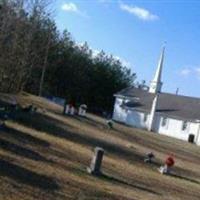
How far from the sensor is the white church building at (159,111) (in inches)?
2443

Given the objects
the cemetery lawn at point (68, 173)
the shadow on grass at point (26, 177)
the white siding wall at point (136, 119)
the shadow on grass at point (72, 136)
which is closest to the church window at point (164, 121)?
the white siding wall at point (136, 119)

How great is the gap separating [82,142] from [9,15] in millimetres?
16394

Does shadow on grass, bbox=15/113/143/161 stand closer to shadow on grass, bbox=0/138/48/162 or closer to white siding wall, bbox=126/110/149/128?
shadow on grass, bbox=0/138/48/162

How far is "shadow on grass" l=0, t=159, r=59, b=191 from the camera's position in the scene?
1346 centimetres

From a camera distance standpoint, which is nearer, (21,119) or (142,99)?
(21,119)

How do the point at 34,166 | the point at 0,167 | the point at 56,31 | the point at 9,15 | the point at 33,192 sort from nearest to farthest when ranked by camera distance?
the point at 33,192
the point at 0,167
the point at 34,166
the point at 9,15
the point at 56,31

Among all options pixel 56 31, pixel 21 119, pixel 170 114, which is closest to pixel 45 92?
pixel 56 31

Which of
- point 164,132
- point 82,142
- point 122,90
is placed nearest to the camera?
point 82,142

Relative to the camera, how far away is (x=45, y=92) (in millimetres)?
69875

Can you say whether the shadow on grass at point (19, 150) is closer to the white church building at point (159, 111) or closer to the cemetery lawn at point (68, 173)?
the cemetery lawn at point (68, 173)

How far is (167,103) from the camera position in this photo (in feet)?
223

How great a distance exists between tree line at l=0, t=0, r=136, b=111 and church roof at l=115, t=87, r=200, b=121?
430 cm

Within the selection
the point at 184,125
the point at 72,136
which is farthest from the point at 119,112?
the point at 72,136

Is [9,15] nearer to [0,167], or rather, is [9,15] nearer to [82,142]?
[82,142]
